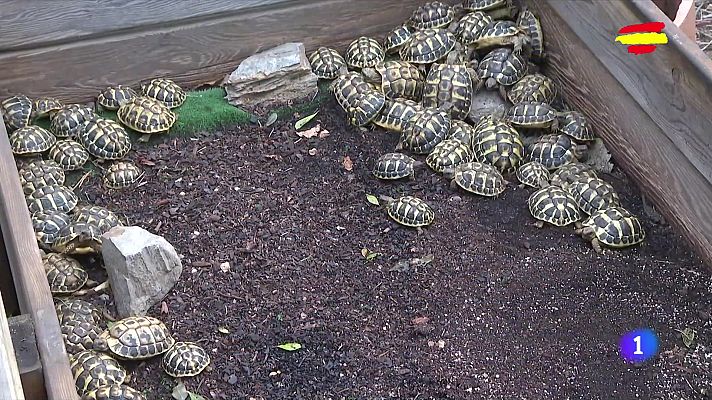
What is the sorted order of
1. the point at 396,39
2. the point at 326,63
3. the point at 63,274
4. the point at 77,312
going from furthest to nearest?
1. the point at 396,39
2. the point at 326,63
3. the point at 63,274
4. the point at 77,312

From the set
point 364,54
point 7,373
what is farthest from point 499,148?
point 7,373

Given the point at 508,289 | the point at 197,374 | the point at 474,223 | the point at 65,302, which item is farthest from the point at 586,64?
the point at 65,302

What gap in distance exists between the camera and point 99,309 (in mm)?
3504

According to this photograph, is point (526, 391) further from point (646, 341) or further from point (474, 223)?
point (474, 223)

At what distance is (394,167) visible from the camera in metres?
4.15

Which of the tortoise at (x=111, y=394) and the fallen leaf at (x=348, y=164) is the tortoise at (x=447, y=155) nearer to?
the fallen leaf at (x=348, y=164)

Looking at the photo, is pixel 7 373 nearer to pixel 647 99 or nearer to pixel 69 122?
pixel 69 122

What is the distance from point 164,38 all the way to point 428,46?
1.50 metres

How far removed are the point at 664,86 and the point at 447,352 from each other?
1591mm

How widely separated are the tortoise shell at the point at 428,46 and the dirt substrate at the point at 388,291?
2.34 ft

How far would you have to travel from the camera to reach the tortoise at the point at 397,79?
4629 millimetres

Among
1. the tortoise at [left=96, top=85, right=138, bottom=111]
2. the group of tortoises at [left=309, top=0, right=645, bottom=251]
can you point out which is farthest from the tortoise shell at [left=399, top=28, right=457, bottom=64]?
the tortoise at [left=96, top=85, right=138, bottom=111]

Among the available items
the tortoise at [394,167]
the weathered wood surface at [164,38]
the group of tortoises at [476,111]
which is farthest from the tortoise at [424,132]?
the weathered wood surface at [164,38]

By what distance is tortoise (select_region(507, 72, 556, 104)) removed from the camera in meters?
4.54
